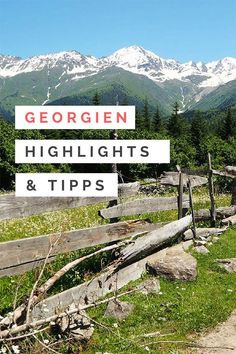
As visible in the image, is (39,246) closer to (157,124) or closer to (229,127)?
(157,124)

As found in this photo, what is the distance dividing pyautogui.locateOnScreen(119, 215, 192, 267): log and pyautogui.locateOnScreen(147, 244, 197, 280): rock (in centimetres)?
39

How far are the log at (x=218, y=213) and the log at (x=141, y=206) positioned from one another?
2.41 m

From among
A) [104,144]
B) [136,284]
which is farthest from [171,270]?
[104,144]

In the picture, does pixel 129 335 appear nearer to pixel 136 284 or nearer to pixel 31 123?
pixel 136 284

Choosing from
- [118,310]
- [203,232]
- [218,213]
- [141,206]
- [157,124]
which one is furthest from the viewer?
[157,124]

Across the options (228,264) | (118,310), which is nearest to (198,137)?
(228,264)

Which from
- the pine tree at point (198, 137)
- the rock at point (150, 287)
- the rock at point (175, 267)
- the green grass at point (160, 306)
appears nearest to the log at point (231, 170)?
the green grass at point (160, 306)

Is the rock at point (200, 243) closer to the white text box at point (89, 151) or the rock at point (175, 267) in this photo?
the rock at point (175, 267)

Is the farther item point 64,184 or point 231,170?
point 231,170

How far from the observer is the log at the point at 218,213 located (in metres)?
17.8

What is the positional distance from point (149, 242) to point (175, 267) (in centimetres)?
87

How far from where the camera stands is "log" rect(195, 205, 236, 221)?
17.8 meters

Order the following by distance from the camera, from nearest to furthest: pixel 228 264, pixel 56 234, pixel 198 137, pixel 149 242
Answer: pixel 56 234, pixel 149 242, pixel 228 264, pixel 198 137

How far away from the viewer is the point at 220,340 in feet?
26.8
